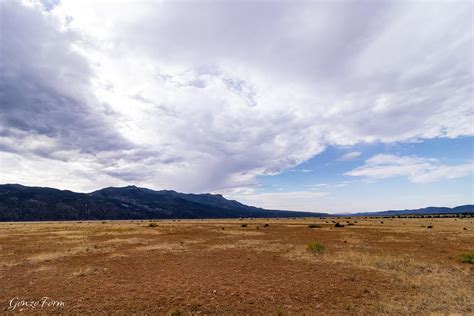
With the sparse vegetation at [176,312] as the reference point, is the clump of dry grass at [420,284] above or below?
above

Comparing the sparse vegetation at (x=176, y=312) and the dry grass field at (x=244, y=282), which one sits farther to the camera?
the dry grass field at (x=244, y=282)

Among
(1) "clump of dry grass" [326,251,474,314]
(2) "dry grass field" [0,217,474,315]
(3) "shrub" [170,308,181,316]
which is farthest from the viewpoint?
(2) "dry grass field" [0,217,474,315]

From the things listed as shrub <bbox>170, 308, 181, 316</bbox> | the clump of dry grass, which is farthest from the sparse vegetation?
the clump of dry grass

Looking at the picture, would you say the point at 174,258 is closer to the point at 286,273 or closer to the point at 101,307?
the point at 286,273

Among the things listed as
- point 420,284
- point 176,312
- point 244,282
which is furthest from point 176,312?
point 420,284

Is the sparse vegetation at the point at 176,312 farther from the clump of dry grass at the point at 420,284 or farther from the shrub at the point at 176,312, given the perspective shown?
the clump of dry grass at the point at 420,284

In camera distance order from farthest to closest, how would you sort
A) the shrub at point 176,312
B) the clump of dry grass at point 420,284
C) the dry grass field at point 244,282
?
the dry grass field at point 244,282 < the clump of dry grass at point 420,284 < the shrub at point 176,312

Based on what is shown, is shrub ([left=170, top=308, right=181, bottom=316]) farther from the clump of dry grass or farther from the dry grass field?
the clump of dry grass

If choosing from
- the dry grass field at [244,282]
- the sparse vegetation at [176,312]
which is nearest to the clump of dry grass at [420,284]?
the dry grass field at [244,282]

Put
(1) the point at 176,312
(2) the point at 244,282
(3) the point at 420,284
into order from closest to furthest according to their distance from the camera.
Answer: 1. (1) the point at 176,312
2. (3) the point at 420,284
3. (2) the point at 244,282

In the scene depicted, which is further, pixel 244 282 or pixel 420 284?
pixel 244 282

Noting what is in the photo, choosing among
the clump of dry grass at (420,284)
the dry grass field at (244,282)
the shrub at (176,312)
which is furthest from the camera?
the dry grass field at (244,282)

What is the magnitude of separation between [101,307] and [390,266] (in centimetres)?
2041

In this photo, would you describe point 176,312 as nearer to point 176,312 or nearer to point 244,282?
point 176,312
